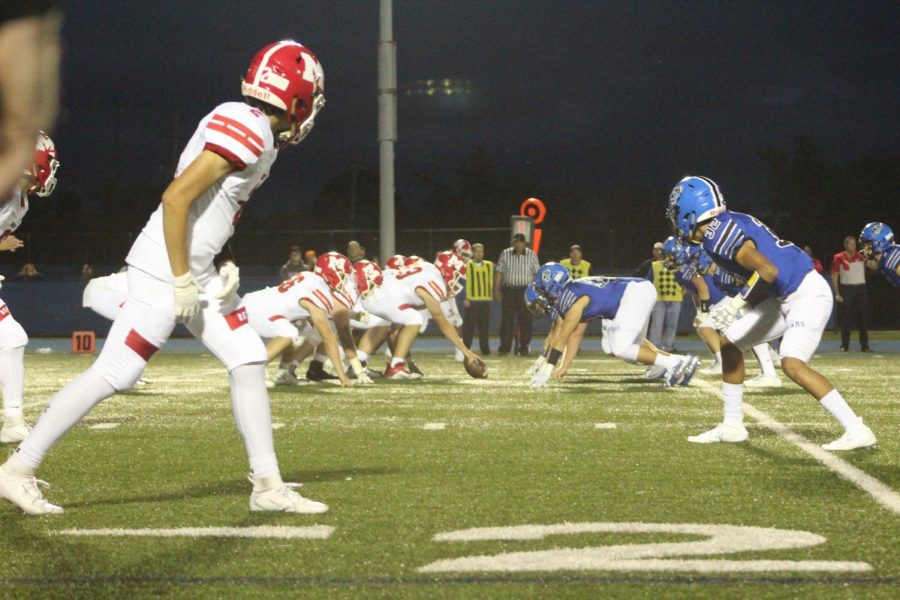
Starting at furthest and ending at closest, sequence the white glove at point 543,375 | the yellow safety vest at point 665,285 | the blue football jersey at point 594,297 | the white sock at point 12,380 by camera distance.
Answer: the yellow safety vest at point 665,285
the blue football jersey at point 594,297
the white glove at point 543,375
the white sock at point 12,380

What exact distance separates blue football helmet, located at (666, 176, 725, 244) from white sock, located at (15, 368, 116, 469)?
365 centimetres

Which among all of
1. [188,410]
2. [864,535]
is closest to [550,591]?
[864,535]

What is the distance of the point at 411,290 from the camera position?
525 inches

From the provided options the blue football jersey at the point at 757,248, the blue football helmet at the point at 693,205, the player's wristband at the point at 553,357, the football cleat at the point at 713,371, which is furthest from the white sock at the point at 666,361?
the blue football helmet at the point at 693,205

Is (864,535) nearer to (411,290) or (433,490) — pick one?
(433,490)

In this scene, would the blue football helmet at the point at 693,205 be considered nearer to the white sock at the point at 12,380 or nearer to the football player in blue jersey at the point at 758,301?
the football player in blue jersey at the point at 758,301

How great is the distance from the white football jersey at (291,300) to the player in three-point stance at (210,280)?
21.2 feet

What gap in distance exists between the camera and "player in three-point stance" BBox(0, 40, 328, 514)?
413 cm

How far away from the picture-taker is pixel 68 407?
13.8 feet

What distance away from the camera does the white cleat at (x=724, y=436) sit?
6.81 metres

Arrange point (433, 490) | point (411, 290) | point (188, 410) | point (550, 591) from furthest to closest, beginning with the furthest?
point (411, 290), point (188, 410), point (433, 490), point (550, 591)

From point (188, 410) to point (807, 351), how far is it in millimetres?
4889

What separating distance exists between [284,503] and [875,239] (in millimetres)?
7294

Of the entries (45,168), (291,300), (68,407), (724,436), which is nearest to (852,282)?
(291,300)
